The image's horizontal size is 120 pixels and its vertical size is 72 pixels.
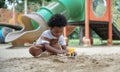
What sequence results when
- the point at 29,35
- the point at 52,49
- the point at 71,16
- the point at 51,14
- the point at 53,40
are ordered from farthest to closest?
the point at 71,16
the point at 51,14
the point at 29,35
the point at 53,40
the point at 52,49

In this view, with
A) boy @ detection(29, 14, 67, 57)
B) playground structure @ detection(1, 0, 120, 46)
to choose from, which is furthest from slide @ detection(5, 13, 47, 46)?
boy @ detection(29, 14, 67, 57)

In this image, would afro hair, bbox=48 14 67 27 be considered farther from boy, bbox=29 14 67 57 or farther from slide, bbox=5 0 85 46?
slide, bbox=5 0 85 46

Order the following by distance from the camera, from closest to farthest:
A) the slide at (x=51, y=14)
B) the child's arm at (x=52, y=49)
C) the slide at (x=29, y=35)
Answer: the child's arm at (x=52, y=49)
the slide at (x=29, y=35)
the slide at (x=51, y=14)

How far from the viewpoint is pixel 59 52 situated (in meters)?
4.97

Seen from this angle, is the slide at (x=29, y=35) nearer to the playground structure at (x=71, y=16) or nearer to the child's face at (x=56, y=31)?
the playground structure at (x=71, y=16)

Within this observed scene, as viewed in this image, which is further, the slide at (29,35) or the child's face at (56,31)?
the slide at (29,35)

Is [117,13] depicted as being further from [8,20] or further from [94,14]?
[94,14]

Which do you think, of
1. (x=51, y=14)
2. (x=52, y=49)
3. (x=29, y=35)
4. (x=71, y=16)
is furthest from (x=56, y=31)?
(x=71, y=16)

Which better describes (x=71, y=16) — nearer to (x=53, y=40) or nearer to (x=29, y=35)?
(x=29, y=35)

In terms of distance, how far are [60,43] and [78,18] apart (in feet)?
28.1

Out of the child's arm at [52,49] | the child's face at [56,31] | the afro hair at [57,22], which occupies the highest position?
the afro hair at [57,22]

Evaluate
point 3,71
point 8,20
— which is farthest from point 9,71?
point 8,20

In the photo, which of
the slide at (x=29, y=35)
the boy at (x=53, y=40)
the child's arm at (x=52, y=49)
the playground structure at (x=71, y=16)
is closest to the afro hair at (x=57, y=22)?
the boy at (x=53, y=40)

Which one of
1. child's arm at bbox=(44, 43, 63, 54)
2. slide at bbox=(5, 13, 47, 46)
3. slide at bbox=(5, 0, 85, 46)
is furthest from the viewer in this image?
slide at bbox=(5, 0, 85, 46)
